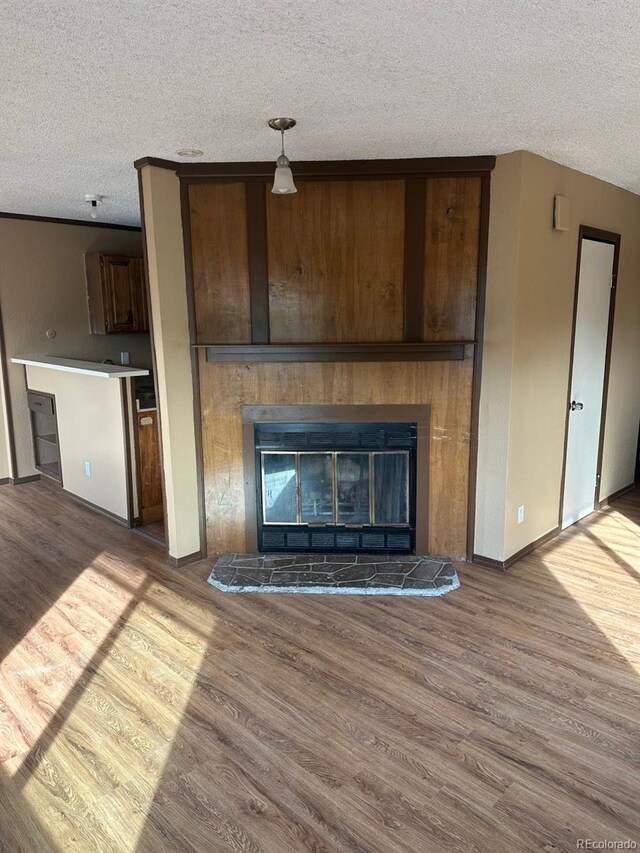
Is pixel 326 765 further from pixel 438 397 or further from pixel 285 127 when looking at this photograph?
pixel 285 127

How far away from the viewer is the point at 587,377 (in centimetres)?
418

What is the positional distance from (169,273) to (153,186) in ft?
1.54

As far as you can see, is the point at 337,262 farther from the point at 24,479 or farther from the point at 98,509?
the point at 24,479

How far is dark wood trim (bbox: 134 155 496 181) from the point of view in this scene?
321 centimetres

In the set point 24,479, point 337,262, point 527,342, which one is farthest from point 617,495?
point 24,479

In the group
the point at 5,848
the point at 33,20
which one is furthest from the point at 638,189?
the point at 5,848

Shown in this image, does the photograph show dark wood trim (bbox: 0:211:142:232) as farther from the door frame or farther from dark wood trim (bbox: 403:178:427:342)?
the door frame

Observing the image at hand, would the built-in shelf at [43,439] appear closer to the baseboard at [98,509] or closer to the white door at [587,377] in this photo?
the baseboard at [98,509]

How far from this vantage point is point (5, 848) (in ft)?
5.79

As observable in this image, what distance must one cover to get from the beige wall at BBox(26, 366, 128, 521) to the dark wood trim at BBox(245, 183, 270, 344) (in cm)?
117

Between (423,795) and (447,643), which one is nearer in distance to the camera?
(423,795)

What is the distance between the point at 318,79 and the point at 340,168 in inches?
44.6

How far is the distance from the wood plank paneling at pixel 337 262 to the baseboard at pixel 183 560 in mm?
1454

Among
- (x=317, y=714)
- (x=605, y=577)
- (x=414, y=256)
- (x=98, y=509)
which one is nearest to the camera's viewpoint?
(x=317, y=714)
